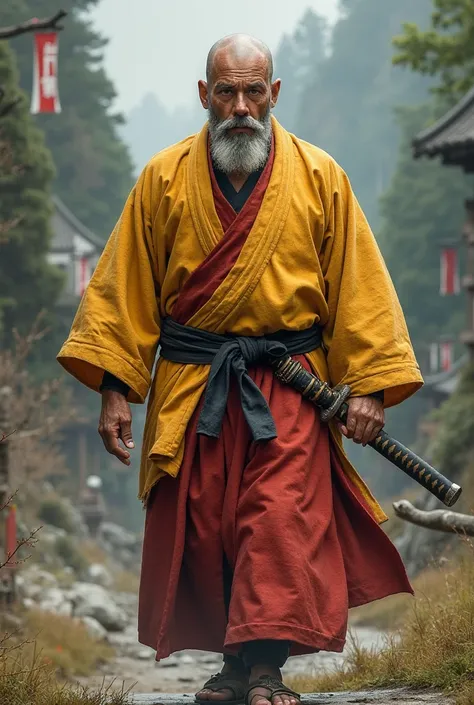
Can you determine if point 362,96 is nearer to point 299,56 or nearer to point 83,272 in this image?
point 299,56

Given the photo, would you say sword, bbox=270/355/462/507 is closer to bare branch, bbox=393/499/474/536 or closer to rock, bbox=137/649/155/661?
bare branch, bbox=393/499/474/536

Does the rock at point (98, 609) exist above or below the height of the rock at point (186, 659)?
below

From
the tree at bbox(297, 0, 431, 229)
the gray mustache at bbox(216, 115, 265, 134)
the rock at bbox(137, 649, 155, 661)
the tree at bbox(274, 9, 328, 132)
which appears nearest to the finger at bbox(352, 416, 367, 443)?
the gray mustache at bbox(216, 115, 265, 134)

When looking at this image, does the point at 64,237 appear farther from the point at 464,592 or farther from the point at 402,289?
the point at 464,592

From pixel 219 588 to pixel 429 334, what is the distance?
129 ft

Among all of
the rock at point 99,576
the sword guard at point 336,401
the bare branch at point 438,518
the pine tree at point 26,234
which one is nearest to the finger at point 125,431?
the sword guard at point 336,401

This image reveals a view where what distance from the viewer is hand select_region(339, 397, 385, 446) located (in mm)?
5508

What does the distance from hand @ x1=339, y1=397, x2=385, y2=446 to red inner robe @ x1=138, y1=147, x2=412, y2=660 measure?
13 cm

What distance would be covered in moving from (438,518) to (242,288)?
6.67 ft

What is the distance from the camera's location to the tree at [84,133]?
44406mm

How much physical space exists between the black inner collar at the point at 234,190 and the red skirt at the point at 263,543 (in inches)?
24.8

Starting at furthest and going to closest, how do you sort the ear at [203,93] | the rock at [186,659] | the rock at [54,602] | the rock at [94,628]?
1. the rock at [54,602]
2. the rock at [94,628]
3. the rock at [186,659]
4. the ear at [203,93]

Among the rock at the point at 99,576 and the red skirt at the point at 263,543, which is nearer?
the red skirt at the point at 263,543

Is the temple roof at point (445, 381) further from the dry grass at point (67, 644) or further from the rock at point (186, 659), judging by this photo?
the rock at point (186, 659)
